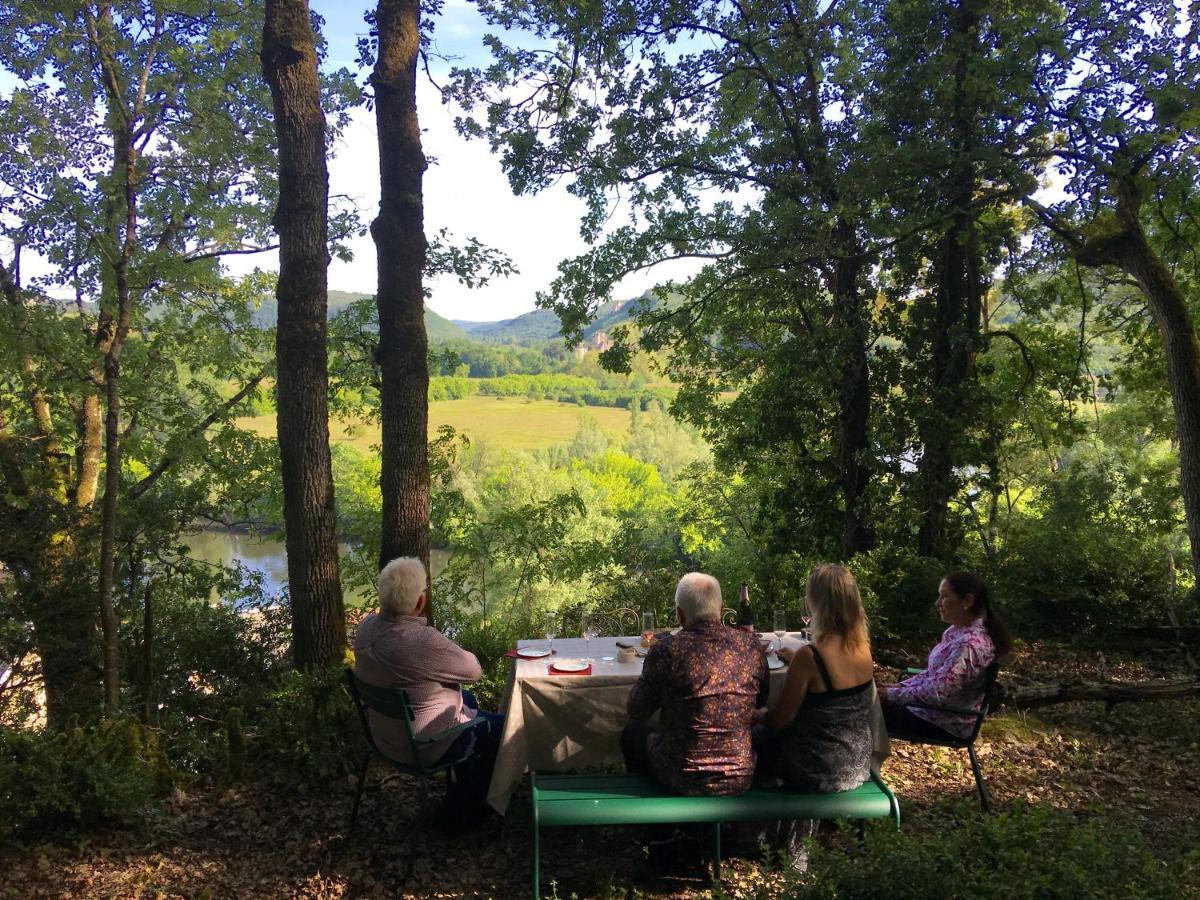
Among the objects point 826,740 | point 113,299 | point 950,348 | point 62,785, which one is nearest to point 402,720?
point 62,785

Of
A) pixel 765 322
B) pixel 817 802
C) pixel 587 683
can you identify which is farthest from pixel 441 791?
pixel 765 322

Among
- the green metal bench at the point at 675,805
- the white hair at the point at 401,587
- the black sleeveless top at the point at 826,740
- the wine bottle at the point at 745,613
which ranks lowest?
the green metal bench at the point at 675,805

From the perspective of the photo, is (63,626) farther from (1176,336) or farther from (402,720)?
(1176,336)

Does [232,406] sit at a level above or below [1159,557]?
above

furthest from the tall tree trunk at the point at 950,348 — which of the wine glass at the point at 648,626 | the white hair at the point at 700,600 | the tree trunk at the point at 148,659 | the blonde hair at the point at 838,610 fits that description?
the tree trunk at the point at 148,659

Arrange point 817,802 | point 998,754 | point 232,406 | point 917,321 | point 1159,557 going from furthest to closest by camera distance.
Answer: point 232,406
point 917,321
point 1159,557
point 998,754
point 817,802

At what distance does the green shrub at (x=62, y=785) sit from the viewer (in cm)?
317

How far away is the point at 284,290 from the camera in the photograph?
4.61m

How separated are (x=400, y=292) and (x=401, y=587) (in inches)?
96.6

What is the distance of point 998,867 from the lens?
2186 millimetres

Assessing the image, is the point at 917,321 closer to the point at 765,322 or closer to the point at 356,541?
the point at 765,322

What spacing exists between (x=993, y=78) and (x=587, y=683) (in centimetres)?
613

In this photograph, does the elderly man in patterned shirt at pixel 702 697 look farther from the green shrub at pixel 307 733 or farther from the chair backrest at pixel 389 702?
the green shrub at pixel 307 733

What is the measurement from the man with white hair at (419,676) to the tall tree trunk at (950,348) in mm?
5884
